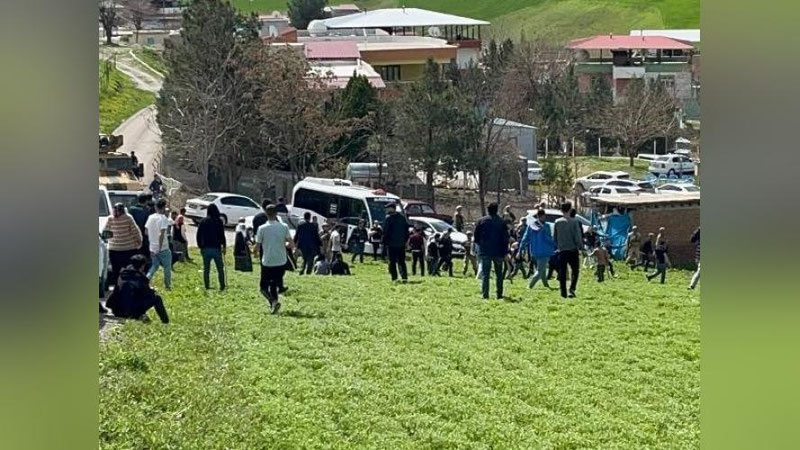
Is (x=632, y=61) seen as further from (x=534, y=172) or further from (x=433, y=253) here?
(x=433, y=253)

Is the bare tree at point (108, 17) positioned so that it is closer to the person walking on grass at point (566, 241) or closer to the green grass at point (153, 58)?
the green grass at point (153, 58)

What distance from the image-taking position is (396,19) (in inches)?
215

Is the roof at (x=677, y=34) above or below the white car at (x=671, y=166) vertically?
above

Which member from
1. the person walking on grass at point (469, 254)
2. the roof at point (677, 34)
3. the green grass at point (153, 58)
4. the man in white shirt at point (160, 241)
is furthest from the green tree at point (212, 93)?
the roof at point (677, 34)

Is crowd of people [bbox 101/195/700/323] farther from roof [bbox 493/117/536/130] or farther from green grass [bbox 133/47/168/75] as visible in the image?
green grass [bbox 133/47/168/75]

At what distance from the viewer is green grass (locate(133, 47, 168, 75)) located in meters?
5.30

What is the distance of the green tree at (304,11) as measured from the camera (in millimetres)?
5523

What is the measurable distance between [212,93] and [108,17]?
616 mm

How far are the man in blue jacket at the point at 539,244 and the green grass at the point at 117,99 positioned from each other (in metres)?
2.06

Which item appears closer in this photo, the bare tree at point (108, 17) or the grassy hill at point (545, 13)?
the bare tree at point (108, 17)

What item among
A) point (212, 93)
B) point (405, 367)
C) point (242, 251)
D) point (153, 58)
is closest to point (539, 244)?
point (405, 367)
